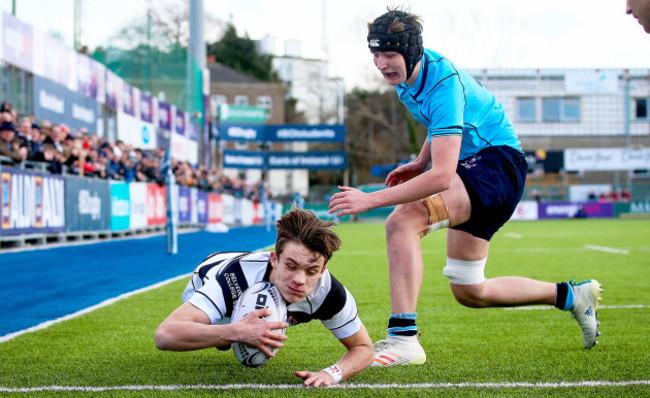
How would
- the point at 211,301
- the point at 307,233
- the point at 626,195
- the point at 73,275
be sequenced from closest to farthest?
the point at 307,233 < the point at 211,301 < the point at 73,275 < the point at 626,195

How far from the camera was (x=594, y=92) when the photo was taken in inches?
1951

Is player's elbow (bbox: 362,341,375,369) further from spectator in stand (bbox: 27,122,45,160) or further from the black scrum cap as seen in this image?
spectator in stand (bbox: 27,122,45,160)

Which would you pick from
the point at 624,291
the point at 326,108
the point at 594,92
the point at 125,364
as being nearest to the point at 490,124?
the point at 125,364

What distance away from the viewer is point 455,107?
383cm

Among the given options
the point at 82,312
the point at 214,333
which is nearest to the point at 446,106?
the point at 214,333

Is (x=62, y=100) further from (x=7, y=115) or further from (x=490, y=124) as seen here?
(x=490, y=124)

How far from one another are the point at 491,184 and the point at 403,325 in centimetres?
99

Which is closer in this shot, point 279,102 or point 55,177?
point 55,177

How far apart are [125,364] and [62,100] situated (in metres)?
13.4

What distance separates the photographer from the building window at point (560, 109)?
5147cm

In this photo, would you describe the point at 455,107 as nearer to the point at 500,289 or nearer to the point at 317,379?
the point at 500,289

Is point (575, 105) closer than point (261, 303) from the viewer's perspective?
No

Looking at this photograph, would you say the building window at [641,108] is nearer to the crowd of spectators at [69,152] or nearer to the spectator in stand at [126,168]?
the crowd of spectators at [69,152]

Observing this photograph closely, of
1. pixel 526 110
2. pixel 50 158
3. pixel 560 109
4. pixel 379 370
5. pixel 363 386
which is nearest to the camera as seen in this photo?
pixel 363 386
